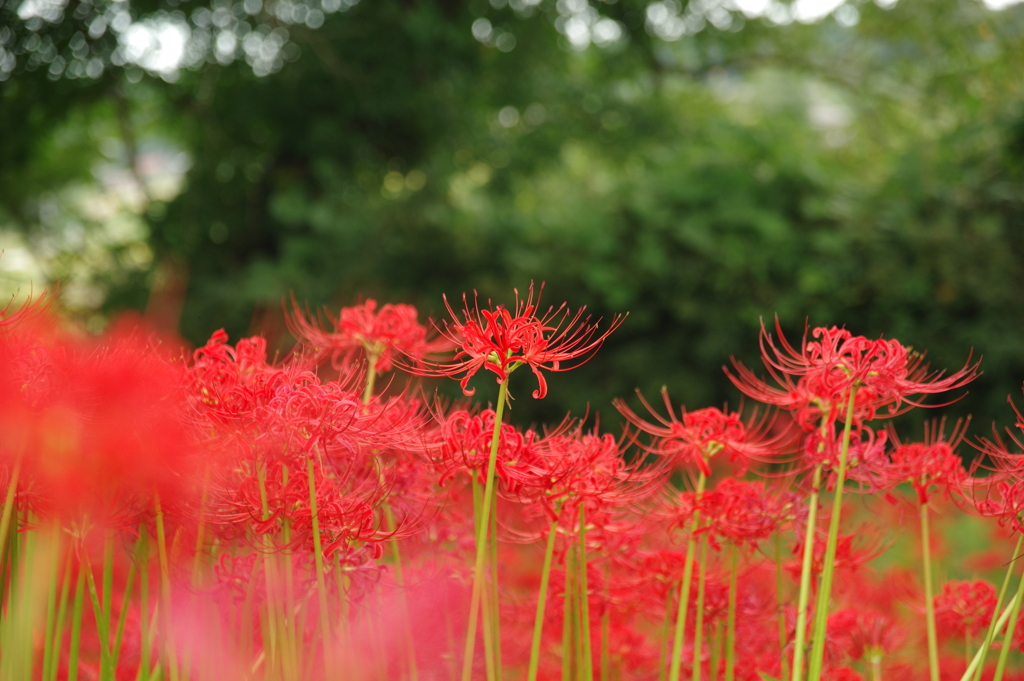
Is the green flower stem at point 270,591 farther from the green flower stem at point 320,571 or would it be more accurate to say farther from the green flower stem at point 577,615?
the green flower stem at point 577,615

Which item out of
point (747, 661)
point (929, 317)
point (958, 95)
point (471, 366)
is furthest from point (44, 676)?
point (958, 95)

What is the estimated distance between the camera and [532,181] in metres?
8.25

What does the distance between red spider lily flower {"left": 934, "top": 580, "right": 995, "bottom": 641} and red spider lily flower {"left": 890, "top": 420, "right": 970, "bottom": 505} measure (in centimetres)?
44

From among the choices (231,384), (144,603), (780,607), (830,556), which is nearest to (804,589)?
(830,556)

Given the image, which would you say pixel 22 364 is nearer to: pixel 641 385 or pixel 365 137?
pixel 641 385

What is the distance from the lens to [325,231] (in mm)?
6996

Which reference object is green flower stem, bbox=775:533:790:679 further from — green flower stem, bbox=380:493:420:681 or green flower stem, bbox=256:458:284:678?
green flower stem, bbox=256:458:284:678

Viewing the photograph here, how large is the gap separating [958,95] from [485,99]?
414 cm

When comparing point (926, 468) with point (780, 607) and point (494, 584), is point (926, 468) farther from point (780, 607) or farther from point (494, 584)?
point (494, 584)

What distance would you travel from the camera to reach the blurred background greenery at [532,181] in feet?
19.6

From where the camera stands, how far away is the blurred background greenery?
598 cm

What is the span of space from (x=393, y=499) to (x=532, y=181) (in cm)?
690

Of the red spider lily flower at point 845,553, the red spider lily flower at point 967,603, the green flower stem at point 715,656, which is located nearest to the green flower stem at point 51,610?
the green flower stem at point 715,656

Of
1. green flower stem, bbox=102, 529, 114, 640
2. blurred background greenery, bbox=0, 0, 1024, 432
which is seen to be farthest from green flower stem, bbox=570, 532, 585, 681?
blurred background greenery, bbox=0, 0, 1024, 432
